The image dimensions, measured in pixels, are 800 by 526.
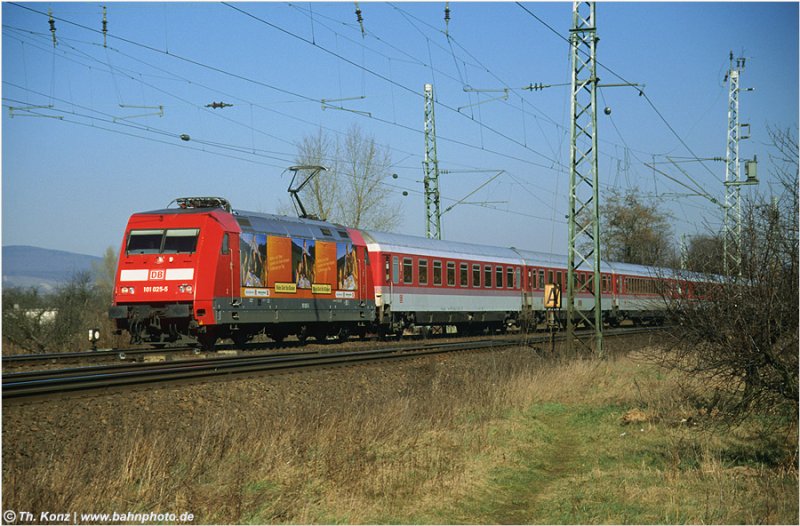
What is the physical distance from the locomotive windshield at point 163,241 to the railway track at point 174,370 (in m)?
3.32

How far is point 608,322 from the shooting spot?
44.4 m

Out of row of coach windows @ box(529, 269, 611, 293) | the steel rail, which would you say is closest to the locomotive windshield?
the steel rail

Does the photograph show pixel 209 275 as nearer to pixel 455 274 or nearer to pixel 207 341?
pixel 207 341

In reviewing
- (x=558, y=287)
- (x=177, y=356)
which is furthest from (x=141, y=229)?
(x=558, y=287)

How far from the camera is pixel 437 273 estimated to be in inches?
1232

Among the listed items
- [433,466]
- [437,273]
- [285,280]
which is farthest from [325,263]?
[433,466]

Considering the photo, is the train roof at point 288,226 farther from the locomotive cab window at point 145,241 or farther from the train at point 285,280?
the locomotive cab window at point 145,241

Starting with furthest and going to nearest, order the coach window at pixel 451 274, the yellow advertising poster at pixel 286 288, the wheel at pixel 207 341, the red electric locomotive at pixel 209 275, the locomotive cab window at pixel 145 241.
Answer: the coach window at pixel 451 274 < the yellow advertising poster at pixel 286 288 < the wheel at pixel 207 341 < the locomotive cab window at pixel 145 241 < the red electric locomotive at pixel 209 275

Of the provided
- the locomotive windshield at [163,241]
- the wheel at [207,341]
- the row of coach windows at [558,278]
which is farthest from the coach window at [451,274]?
the locomotive windshield at [163,241]

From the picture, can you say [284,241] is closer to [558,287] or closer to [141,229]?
[141,229]

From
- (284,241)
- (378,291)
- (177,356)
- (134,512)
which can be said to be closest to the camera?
(134,512)

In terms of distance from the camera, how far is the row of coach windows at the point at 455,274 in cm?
2956

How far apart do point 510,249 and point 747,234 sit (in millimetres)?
26330

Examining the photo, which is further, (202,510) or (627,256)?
(627,256)
